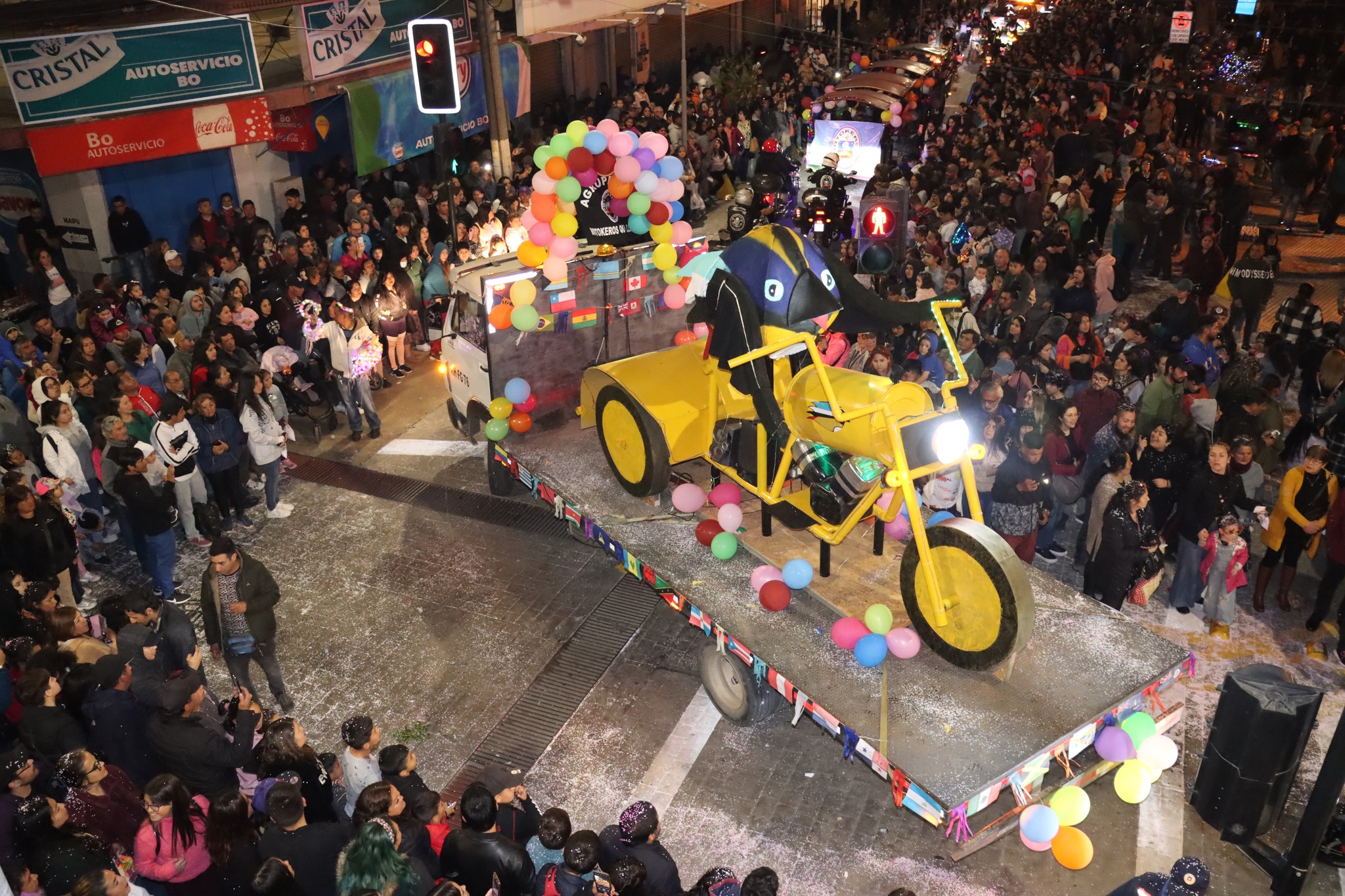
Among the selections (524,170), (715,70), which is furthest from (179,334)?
(715,70)

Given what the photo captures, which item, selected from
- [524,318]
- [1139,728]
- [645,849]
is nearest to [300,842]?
[645,849]

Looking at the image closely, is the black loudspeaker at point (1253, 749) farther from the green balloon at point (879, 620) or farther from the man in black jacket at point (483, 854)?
the man in black jacket at point (483, 854)

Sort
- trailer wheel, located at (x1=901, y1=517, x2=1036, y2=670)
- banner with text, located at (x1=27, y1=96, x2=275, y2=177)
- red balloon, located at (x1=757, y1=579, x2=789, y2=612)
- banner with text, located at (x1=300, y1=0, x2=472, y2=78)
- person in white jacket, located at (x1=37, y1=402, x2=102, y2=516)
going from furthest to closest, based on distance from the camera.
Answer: banner with text, located at (x1=300, y1=0, x2=472, y2=78) → banner with text, located at (x1=27, y1=96, x2=275, y2=177) → person in white jacket, located at (x1=37, y1=402, x2=102, y2=516) → red balloon, located at (x1=757, y1=579, x2=789, y2=612) → trailer wheel, located at (x1=901, y1=517, x2=1036, y2=670)

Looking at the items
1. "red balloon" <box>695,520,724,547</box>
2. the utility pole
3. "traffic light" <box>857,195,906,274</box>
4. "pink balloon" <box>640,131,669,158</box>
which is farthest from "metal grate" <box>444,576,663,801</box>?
the utility pole

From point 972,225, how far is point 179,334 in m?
9.65

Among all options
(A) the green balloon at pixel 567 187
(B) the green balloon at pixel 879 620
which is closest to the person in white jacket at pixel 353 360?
(A) the green balloon at pixel 567 187

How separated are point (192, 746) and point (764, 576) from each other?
3.65 metres

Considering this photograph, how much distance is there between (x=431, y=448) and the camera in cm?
1179

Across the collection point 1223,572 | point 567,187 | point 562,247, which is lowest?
point 1223,572

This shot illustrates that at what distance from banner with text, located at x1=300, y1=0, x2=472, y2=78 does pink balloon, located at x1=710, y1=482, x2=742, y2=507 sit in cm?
1108

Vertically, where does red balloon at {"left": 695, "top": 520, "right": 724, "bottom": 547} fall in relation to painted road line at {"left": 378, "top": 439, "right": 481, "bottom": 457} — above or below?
above

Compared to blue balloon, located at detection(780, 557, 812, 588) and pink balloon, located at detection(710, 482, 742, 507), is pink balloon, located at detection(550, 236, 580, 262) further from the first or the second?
blue balloon, located at detection(780, 557, 812, 588)

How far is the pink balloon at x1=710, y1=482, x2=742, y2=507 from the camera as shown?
805 cm

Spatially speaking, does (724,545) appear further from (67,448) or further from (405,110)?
(405,110)
